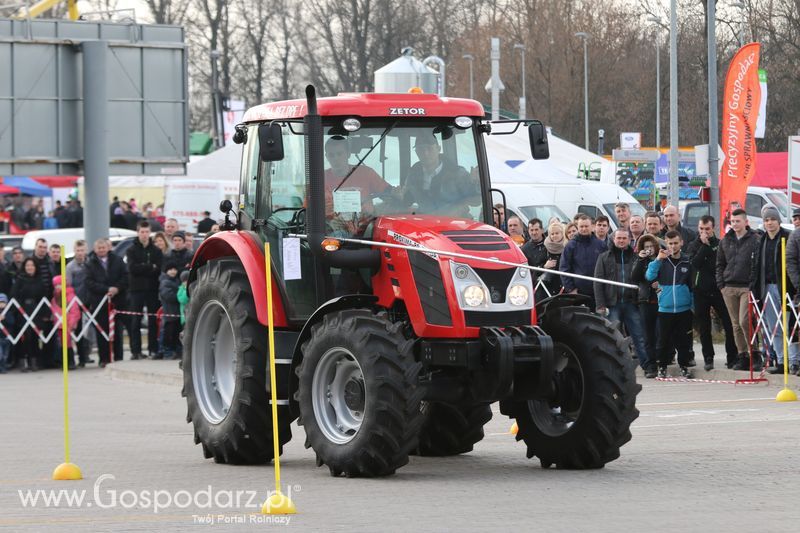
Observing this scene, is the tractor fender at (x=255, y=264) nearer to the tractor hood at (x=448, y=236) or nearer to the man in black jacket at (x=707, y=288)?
the tractor hood at (x=448, y=236)

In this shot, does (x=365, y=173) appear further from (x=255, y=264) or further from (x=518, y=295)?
(x=518, y=295)

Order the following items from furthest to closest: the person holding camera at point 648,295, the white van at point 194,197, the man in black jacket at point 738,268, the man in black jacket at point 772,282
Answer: the white van at point 194,197, the person holding camera at point 648,295, the man in black jacket at point 738,268, the man in black jacket at point 772,282

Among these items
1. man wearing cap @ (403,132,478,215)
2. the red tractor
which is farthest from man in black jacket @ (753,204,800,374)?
man wearing cap @ (403,132,478,215)

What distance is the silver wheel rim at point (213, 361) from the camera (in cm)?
1252

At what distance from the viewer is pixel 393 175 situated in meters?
11.5

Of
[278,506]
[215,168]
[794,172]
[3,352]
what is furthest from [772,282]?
[215,168]

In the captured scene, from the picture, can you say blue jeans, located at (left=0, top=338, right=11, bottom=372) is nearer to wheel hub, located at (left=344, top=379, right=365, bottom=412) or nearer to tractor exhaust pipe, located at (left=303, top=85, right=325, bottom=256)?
tractor exhaust pipe, located at (left=303, top=85, right=325, bottom=256)

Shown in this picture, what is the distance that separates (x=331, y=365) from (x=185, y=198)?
101 ft

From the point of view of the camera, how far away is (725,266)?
19250mm

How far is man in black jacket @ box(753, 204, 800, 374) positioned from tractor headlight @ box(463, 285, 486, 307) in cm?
885

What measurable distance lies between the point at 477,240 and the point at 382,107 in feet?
4.50

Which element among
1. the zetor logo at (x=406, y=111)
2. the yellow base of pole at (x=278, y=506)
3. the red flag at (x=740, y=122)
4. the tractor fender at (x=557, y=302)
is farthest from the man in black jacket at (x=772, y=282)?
the yellow base of pole at (x=278, y=506)

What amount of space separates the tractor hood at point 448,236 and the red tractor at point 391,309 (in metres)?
0.02

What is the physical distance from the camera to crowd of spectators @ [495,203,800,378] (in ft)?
61.9
